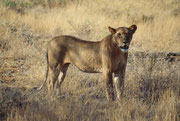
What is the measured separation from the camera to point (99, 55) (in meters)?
5.72

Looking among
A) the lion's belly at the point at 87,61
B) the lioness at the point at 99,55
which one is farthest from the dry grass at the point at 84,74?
the lion's belly at the point at 87,61

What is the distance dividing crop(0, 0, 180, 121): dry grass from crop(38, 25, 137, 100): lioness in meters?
0.42

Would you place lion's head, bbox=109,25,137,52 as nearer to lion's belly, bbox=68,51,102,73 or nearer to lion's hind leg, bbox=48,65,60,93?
lion's belly, bbox=68,51,102,73

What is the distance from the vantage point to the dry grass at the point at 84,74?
16.0 ft

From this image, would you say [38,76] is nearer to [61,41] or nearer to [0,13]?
[61,41]

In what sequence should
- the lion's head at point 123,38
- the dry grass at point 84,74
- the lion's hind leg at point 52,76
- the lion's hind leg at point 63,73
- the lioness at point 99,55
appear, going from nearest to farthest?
the dry grass at point 84,74 < the lion's head at point 123,38 < the lioness at point 99,55 < the lion's hind leg at point 52,76 < the lion's hind leg at point 63,73

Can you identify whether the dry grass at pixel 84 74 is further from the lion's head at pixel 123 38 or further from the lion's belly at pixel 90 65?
the lion's head at pixel 123 38

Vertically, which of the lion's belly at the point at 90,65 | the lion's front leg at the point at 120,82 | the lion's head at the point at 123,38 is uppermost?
the lion's head at the point at 123,38

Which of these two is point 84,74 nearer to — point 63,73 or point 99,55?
point 63,73

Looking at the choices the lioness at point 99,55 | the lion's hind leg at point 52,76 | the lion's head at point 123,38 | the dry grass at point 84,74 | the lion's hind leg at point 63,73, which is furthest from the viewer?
the lion's hind leg at point 63,73

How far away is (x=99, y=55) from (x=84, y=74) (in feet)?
5.53

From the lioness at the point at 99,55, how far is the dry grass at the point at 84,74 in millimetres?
419

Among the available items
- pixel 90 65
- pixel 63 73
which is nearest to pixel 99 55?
pixel 90 65

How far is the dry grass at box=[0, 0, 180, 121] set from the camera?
488 centimetres
